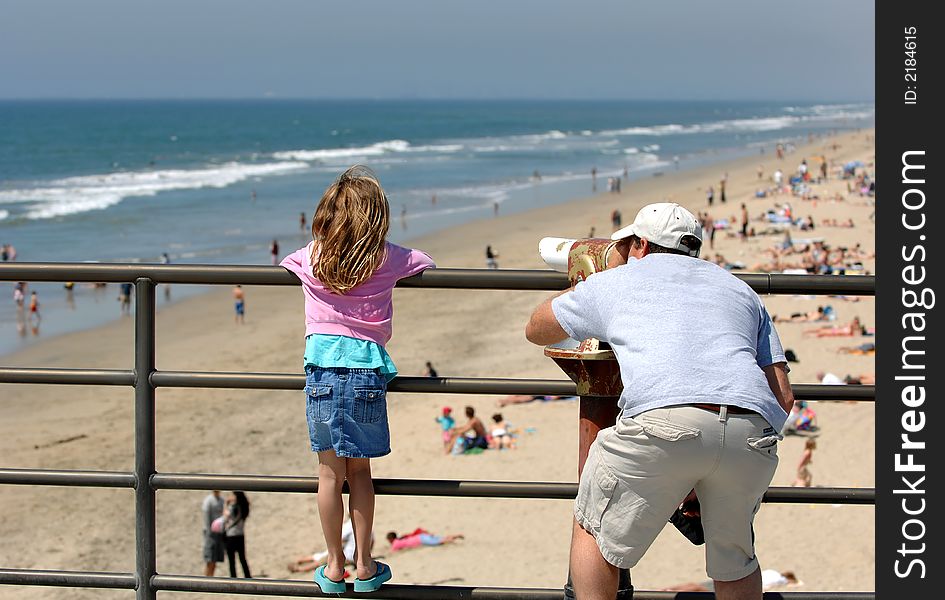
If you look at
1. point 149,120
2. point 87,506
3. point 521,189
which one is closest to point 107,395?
point 87,506

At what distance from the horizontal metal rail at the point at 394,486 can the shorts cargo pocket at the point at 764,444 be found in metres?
0.55

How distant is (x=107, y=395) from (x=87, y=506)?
218 inches

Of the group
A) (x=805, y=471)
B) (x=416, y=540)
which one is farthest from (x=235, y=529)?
(x=805, y=471)

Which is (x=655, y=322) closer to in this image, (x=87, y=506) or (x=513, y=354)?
(x=87, y=506)

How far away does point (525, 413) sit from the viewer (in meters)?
15.7

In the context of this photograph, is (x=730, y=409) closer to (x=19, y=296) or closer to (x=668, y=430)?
(x=668, y=430)

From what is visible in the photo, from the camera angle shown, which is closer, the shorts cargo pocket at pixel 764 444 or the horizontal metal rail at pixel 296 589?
the shorts cargo pocket at pixel 764 444

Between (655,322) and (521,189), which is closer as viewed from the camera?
(655,322)

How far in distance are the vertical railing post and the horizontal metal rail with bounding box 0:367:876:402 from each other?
4 centimetres

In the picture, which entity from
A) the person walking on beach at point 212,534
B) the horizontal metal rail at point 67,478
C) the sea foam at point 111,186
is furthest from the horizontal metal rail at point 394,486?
the sea foam at point 111,186

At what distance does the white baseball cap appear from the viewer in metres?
2.82

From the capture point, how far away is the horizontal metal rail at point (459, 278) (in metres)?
3.09

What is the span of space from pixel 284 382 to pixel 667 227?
3.96ft

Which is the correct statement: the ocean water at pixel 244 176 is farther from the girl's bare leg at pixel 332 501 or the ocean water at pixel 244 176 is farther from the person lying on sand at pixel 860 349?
the girl's bare leg at pixel 332 501
